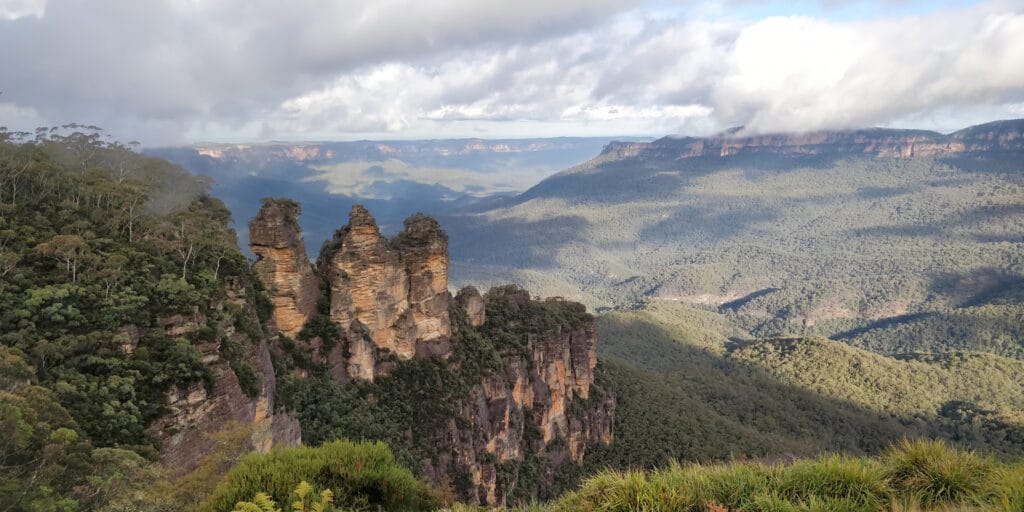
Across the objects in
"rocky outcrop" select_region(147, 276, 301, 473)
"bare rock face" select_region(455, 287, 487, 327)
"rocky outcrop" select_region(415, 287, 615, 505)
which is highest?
"rocky outcrop" select_region(147, 276, 301, 473)

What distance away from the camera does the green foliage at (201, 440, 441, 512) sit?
10328 millimetres

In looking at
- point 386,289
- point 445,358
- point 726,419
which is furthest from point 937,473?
point 726,419

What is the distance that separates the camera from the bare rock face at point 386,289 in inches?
1273

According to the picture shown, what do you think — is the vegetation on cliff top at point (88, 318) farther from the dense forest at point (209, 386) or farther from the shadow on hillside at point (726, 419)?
the shadow on hillside at point (726, 419)

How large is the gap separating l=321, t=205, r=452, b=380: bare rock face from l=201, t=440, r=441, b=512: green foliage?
20717 mm

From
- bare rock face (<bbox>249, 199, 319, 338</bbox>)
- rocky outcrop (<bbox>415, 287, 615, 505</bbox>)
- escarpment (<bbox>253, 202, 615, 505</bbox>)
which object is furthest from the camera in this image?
rocky outcrop (<bbox>415, 287, 615, 505</bbox>)

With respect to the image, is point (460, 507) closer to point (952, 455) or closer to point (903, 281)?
point (952, 455)

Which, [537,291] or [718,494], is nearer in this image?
[718,494]

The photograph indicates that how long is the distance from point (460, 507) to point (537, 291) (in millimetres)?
185907

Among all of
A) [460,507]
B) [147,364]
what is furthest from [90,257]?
[460,507]

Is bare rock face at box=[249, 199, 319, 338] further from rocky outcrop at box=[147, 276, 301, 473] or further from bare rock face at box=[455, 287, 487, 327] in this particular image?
bare rock face at box=[455, 287, 487, 327]

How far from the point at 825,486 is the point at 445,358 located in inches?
1224

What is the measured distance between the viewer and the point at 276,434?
23.7 m

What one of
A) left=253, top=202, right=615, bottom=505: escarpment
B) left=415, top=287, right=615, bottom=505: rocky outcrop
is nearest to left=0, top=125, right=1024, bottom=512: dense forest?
left=253, top=202, right=615, bottom=505: escarpment
